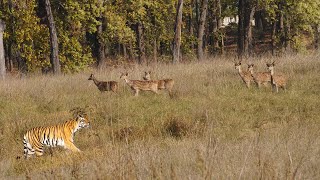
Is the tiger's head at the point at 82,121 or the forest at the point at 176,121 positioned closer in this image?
the forest at the point at 176,121

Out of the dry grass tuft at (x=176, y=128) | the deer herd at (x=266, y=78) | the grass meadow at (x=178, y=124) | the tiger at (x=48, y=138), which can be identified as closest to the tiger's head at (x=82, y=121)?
the tiger at (x=48, y=138)

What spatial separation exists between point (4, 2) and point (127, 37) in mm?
8056

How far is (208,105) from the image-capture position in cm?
1182

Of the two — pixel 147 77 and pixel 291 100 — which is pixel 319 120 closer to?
pixel 291 100

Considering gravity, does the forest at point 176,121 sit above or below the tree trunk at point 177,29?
below

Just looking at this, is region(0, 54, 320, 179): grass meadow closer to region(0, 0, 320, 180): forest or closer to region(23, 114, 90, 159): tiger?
region(0, 0, 320, 180): forest

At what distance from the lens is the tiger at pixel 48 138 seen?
9375 mm

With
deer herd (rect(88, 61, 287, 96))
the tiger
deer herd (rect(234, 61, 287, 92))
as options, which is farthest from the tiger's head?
deer herd (rect(234, 61, 287, 92))

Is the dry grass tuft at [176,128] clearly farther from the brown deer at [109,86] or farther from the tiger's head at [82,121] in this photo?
the brown deer at [109,86]

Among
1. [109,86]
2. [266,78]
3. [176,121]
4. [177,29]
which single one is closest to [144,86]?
[109,86]

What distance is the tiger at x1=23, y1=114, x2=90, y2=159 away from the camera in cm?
938

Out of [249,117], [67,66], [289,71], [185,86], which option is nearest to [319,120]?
[249,117]

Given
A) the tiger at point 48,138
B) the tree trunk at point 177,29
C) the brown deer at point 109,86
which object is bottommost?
the tiger at point 48,138

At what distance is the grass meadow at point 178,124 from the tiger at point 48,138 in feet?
0.64
